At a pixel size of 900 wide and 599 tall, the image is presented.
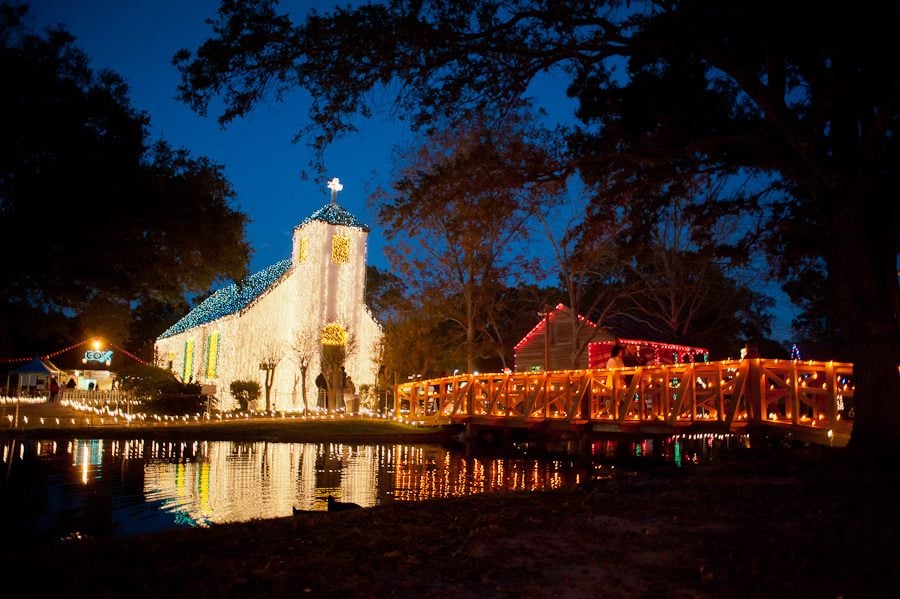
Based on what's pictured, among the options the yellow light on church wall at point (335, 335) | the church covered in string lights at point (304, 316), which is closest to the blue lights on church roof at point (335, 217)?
the church covered in string lights at point (304, 316)

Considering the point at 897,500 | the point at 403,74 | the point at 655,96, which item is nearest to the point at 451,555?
the point at 897,500

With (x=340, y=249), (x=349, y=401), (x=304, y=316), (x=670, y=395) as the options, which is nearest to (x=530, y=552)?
(x=670, y=395)

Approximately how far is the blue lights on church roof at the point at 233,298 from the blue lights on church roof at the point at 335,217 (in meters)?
2.72

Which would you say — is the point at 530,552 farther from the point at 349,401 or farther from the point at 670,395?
the point at 349,401

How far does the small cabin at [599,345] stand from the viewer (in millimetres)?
31312

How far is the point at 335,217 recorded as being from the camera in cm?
3297

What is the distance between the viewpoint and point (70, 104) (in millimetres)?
13211

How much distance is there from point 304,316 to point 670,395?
18904mm

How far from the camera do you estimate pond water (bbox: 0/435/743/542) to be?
9.59 metres

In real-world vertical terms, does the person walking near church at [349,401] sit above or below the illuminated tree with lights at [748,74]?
below

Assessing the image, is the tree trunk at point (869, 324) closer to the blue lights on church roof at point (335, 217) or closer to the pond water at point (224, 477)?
the pond water at point (224, 477)

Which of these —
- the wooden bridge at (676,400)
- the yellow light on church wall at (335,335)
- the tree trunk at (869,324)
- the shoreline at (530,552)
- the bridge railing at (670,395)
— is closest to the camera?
the shoreline at (530,552)

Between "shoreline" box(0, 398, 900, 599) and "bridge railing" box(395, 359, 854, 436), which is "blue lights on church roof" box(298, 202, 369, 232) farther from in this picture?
"shoreline" box(0, 398, 900, 599)

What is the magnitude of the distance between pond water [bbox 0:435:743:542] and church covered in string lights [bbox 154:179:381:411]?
9839 millimetres
